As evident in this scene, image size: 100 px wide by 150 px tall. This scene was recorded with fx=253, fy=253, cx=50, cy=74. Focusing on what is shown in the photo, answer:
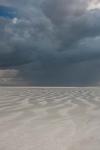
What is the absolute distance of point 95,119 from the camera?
5090mm

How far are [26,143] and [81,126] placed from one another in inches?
54.7

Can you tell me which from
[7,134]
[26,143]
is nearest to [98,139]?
[26,143]

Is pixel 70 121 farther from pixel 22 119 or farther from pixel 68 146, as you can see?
pixel 68 146

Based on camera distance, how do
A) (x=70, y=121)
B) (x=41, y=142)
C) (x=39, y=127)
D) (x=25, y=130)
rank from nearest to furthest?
(x=41, y=142)
(x=25, y=130)
(x=39, y=127)
(x=70, y=121)

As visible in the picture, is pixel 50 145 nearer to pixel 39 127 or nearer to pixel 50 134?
pixel 50 134

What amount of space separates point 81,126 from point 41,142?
1.21 metres

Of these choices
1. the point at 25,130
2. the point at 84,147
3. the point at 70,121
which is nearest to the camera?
the point at 84,147

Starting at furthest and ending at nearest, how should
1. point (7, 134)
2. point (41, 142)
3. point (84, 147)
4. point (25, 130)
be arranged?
point (25, 130) < point (7, 134) < point (41, 142) < point (84, 147)

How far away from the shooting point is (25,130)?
3934 mm

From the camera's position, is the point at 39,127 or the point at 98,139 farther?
the point at 39,127

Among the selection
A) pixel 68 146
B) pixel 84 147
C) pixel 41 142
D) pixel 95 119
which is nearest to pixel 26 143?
pixel 41 142

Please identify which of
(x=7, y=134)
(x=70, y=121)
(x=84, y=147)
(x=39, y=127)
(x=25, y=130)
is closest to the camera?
(x=84, y=147)

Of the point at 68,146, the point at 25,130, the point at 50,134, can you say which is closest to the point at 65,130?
the point at 50,134

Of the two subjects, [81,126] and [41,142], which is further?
[81,126]
